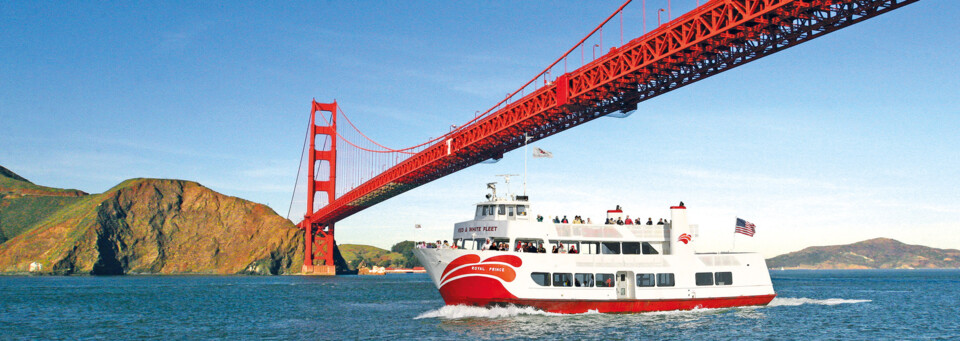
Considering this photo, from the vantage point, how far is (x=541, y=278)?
29281mm

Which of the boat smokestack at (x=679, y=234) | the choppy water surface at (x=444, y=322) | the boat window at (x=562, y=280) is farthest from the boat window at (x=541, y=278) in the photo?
the boat smokestack at (x=679, y=234)

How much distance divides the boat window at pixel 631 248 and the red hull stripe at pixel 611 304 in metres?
2.22

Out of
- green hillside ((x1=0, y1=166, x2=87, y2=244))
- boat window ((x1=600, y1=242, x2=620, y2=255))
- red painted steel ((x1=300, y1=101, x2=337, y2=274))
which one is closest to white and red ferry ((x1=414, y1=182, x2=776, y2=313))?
boat window ((x1=600, y1=242, x2=620, y2=255))

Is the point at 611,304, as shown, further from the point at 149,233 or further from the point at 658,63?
the point at 149,233

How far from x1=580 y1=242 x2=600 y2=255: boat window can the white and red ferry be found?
0.14 feet

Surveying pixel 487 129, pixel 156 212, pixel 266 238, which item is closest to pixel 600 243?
→ pixel 487 129

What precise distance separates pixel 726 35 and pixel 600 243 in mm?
10449

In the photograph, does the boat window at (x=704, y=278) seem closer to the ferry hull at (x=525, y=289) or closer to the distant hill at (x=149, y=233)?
the ferry hull at (x=525, y=289)

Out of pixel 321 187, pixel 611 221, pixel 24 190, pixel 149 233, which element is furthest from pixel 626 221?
pixel 24 190

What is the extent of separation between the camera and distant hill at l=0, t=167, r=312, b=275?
394 ft

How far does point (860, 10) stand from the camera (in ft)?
87.7

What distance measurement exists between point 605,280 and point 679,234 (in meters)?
4.24

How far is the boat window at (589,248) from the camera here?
102 ft

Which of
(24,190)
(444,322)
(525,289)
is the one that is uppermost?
(24,190)
